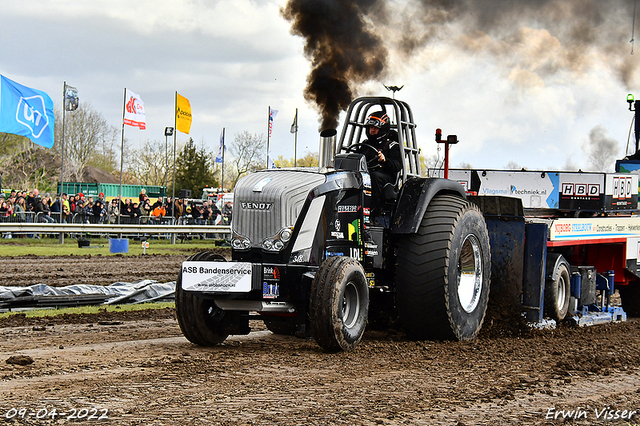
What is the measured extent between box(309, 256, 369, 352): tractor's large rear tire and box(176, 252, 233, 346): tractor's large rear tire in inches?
46.3

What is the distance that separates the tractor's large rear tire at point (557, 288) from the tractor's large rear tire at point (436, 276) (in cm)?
206

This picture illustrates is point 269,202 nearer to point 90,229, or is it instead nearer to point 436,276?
point 436,276

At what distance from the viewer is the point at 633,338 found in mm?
8844

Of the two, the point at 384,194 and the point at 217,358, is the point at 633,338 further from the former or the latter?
the point at 217,358

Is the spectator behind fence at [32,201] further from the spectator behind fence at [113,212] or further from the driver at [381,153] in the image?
the driver at [381,153]

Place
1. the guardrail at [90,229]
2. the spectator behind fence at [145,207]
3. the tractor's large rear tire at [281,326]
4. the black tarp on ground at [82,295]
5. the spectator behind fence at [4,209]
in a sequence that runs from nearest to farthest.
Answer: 1. the tractor's large rear tire at [281,326]
2. the black tarp on ground at [82,295]
3. the guardrail at [90,229]
4. the spectator behind fence at [4,209]
5. the spectator behind fence at [145,207]

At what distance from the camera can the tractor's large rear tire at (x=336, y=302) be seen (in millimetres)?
6457

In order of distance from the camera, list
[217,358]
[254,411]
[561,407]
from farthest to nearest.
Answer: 1. [217,358]
2. [561,407]
3. [254,411]

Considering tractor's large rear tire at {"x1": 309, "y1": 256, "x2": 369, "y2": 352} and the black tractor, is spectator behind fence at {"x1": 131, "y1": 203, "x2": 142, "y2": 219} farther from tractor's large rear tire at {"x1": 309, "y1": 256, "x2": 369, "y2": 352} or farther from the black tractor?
tractor's large rear tire at {"x1": 309, "y1": 256, "x2": 369, "y2": 352}

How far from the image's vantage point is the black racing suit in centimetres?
793

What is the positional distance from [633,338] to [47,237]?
2038 cm

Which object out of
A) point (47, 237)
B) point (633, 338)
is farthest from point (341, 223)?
point (47, 237)

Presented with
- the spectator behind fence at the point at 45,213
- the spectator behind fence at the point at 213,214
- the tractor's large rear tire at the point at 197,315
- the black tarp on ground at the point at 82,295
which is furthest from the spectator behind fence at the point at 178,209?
the tractor's large rear tire at the point at 197,315

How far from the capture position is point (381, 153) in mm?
7902
